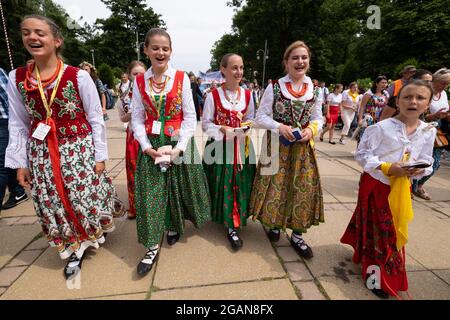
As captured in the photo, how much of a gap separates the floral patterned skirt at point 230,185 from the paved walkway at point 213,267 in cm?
33

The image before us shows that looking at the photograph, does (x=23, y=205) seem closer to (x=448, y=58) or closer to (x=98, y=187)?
(x=98, y=187)

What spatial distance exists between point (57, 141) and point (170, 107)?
941 millimetres

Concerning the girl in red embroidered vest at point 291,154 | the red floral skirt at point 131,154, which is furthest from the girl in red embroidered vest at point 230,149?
the red floral skirt at point 131,154

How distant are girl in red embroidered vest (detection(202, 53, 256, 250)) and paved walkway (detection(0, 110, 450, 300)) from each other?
0.33m

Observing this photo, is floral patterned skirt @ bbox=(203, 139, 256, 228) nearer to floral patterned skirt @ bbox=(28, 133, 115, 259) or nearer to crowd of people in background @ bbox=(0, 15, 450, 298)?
crowd of people in background @ bbox=(0, 15, 450, 298)

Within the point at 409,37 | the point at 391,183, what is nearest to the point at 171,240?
the point at 391,183

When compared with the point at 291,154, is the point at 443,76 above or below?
above

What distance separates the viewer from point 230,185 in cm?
269

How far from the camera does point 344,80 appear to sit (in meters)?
20.0

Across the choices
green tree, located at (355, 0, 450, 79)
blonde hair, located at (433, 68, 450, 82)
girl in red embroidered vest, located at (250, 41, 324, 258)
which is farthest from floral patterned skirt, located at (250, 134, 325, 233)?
green tree, located at (355, 0, 450, 79)

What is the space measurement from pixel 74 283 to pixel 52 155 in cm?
109

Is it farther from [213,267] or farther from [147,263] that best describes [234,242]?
[147,263]

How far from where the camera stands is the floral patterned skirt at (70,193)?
2.12 metres
